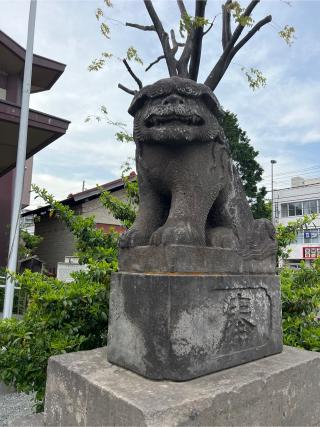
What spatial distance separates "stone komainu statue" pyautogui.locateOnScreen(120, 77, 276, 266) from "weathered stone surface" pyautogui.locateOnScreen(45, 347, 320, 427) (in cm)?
68

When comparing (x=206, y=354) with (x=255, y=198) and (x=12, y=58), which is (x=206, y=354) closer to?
(x=12, y=58)

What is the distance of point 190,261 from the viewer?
5.85 feet

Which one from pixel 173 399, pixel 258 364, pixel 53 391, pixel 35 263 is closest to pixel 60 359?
pixel 53 391

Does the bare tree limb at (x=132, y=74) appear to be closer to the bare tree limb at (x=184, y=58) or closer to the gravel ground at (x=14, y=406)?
the bare tree limb at (x=184, y=58)

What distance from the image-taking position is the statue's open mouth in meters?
1.88

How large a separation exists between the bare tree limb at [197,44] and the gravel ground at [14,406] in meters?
5.58

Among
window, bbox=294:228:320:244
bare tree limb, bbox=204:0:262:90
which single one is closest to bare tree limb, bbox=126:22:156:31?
bare tree limb, bbox=204:0:262:90

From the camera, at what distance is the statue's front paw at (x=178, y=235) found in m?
1.78

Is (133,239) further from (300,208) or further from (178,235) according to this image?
(300,208)

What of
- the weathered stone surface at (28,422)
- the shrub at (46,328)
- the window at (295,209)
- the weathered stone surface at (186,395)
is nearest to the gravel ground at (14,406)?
the shrub at (46,328)

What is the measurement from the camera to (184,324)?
5.40 feet

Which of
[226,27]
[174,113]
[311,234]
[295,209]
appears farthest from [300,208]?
[174,113]

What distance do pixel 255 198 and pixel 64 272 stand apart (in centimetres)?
828

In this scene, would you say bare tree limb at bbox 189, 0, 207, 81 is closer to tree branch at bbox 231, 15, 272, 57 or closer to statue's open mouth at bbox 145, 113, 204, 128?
tree branch at bbox 231, 15, 272, 57
